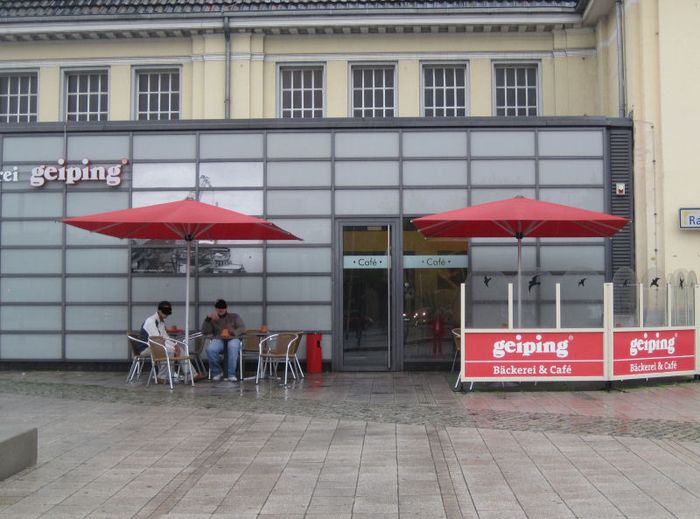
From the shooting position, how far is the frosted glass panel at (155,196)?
14484 millimetres

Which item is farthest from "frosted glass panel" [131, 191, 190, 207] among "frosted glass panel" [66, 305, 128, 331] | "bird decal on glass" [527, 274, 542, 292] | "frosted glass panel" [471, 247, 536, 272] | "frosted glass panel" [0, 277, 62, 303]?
"bird decal on glass" [527, 274, 542, 292]

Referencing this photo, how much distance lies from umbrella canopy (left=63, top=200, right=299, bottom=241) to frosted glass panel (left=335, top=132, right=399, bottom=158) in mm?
2424

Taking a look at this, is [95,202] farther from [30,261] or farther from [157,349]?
[157,349]

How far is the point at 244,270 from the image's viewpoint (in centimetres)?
1441

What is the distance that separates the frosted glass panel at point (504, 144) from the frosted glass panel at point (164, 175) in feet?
17.5

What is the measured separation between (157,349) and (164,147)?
4194mm

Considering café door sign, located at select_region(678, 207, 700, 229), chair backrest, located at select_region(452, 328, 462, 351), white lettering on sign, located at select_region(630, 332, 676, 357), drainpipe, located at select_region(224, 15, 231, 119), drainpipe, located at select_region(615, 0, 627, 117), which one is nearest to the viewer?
white lettering on sign, located at select_region(630, 332, 676, 357)

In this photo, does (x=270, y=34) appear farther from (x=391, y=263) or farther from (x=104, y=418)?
(x=104, y=418)

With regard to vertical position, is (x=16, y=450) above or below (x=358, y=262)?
below

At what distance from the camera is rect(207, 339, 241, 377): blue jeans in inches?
514

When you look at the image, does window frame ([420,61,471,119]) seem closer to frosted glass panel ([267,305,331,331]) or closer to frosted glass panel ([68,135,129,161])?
frosted glass panel ([267,305,331,331])

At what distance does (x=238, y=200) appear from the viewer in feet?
47.4

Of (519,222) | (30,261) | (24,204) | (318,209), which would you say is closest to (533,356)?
(519,222)

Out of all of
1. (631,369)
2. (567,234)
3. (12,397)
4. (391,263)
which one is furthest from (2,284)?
(631,369)
